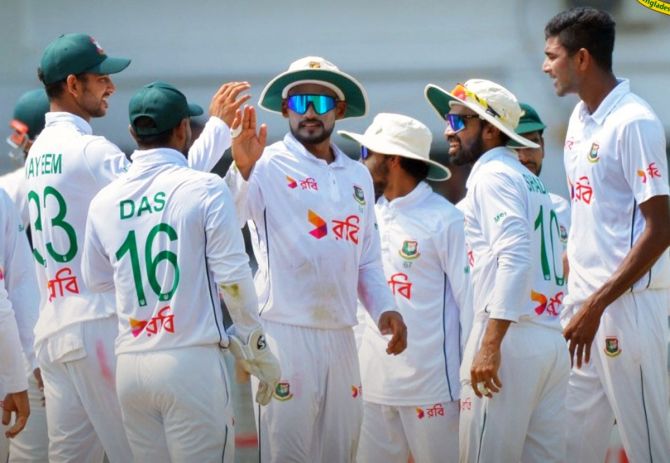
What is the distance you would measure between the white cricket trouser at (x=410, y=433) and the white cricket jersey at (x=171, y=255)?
5.66 feet

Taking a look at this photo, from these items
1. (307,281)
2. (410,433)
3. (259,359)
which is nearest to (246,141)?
(307,281)

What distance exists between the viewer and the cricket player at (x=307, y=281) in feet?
19.0

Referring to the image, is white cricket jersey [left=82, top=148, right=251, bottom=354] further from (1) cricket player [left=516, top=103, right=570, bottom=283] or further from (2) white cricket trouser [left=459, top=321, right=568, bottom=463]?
(1) cricket player [left=516, top=103, right=570, bottom=283]

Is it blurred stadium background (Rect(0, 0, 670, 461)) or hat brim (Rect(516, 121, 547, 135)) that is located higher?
blurred stadium background (Rect(0, 0, 670, 461))

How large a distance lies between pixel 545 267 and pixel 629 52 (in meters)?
7.31

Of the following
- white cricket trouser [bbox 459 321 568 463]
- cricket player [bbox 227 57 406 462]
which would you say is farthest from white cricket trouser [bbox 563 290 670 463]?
cricket player [bbox 227 57 406 462]

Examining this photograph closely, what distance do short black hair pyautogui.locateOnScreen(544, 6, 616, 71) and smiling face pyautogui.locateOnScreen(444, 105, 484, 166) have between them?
0.71m

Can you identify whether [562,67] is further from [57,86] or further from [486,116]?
[57,86]

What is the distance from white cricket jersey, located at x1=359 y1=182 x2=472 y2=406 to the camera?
261 inches

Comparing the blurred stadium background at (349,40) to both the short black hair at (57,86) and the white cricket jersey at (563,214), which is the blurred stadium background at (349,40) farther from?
the short black hair at (57,86)

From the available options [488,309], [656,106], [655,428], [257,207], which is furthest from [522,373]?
[656,106]

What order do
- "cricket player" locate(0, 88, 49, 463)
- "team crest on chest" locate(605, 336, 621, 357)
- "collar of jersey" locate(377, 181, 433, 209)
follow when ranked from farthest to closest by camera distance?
"collar of jersey" locate(377, 181, 433, 209) → "cricket player" locate(0, 88, 49, 463) → "team crest on chest" locate(605, 336, 621, 357)

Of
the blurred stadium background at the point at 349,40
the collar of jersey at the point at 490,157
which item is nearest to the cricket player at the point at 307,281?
the collar of jersey at the point at 490,157

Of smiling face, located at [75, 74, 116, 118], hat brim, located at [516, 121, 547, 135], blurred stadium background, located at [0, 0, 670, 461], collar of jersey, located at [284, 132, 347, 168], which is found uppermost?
blurred stadium background, located at [0, 0, 670, 461]
